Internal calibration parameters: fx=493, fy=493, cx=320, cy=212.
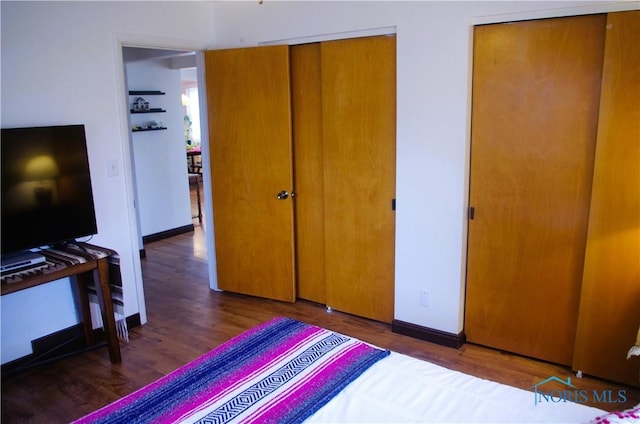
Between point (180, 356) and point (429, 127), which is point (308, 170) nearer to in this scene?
point (429, 127)

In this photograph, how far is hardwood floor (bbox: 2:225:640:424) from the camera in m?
2.74

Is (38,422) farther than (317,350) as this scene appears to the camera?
Yes

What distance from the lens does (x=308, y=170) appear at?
3840mm

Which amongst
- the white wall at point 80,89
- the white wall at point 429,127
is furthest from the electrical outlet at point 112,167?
the white wall at point 429,127

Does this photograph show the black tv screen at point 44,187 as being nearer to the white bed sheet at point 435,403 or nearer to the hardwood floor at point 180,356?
the hardwood floor at point 180,356

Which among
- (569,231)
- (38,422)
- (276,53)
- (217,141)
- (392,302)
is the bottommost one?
(38,422)

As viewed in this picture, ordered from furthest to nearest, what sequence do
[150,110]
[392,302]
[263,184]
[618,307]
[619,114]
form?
1. [150,110]
2. [263,184]
3. [392,302]
4. [618,307]
5. [619,114]

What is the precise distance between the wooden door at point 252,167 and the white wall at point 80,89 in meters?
0.51

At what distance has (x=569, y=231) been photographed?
282 cm

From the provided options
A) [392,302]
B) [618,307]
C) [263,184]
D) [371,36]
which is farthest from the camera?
[263,184]

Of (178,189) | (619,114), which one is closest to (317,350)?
(619,114)

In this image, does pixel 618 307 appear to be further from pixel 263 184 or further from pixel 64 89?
pixel 64 89

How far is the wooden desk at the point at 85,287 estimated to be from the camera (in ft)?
8.53

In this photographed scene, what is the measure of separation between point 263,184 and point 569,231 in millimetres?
2193
